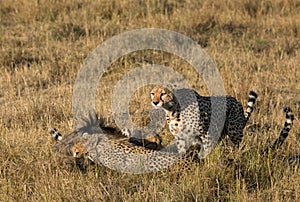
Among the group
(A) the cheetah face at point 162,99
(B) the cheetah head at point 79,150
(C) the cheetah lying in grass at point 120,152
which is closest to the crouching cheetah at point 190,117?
(A) the cheetah face at point 162,99

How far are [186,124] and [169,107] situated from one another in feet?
0.55

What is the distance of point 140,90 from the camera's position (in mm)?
5996

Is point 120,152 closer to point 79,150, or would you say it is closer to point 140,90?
point 79,150

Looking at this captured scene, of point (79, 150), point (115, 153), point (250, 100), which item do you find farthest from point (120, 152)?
point (250, 100)

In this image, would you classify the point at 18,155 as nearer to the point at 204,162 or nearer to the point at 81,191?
the point at 81,191

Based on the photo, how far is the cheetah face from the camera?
159 inches

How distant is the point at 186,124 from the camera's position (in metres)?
4.11

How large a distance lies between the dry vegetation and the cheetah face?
460 mm

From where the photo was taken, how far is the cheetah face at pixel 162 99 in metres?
4.05

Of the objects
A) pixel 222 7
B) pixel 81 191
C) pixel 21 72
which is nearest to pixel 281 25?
pixel 222 7

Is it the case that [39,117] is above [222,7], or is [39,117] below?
below

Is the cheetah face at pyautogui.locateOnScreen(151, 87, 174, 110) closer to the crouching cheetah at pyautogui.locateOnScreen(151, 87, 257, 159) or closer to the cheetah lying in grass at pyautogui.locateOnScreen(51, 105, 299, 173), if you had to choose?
the crouching cheetah at pyautogui.locateOnScreen(151, 87, 257, 159)

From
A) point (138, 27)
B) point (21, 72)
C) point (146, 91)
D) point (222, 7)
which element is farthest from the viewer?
point (222, 7)

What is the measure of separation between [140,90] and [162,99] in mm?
1944
